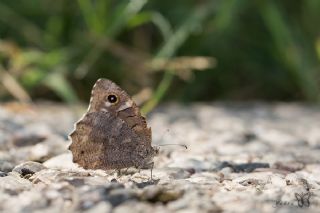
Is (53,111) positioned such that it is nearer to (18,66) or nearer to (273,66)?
(18,66)

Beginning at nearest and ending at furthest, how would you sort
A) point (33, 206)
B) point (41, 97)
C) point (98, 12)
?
1. point (33, 206)
2. point (98, 12)
3. point (41, 97)

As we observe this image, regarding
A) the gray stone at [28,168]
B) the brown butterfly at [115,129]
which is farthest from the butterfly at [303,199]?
the gray stone at [28,168]

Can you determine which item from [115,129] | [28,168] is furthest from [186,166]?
[28,168]

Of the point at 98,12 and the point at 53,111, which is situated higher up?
the point at 98,12

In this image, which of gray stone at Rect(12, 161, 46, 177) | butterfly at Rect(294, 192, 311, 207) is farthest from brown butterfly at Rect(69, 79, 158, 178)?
butterfly at Rect(294, 192, 311, 207)

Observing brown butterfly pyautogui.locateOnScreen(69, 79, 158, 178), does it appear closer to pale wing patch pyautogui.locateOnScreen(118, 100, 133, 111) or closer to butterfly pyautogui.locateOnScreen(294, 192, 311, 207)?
pale wing patch pyautogui.locateOnScreen(118, 100, 133, 111)

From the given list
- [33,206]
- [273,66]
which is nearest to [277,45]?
[273,66]
